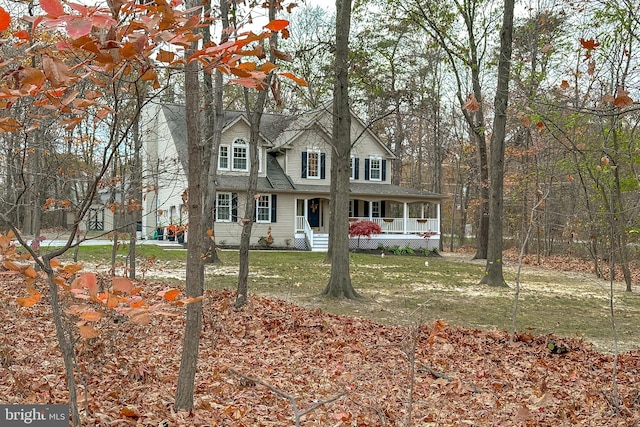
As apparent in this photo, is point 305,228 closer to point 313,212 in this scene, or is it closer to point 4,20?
point 313,212

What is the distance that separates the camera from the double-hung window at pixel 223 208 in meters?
24.3

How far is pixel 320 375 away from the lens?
5.14 m

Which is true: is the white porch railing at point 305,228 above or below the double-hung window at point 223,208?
below

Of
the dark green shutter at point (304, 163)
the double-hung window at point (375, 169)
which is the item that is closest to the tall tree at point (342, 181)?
the dark green shutter at point (304, 163)

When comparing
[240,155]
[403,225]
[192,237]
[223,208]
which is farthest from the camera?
[403,225]

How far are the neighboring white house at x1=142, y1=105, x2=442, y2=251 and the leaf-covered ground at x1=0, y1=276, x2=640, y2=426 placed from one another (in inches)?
673

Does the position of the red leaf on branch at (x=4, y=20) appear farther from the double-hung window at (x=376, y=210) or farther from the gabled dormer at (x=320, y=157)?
the double-hung window at (x=376, y=210)

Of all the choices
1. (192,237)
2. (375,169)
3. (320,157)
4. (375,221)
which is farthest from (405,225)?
(192,237)

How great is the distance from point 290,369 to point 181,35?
14.0 ft

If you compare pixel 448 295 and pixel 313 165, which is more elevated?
pixel 313 165

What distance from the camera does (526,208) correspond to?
2620 cm

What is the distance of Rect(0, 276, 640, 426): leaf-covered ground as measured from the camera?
3760 millimetres

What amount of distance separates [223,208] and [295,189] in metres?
3.66

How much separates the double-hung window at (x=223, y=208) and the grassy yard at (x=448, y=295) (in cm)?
585
